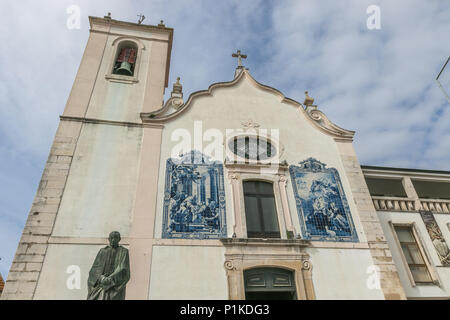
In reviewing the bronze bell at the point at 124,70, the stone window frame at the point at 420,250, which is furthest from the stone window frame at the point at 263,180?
the bronze bell at the point at 124,70

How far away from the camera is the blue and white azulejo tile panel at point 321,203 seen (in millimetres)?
9836

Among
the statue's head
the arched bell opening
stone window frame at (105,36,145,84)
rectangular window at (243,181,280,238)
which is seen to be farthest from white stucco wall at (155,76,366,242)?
the arched bell opening

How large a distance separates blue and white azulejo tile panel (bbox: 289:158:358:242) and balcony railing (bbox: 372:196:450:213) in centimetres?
155

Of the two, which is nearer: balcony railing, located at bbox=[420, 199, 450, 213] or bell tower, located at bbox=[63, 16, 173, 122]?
balcony railing, located at bbox=[420, 199, 450, 213]

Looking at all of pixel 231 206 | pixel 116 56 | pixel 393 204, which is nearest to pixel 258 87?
pixel 231 206

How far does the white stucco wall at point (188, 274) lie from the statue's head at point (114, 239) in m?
0.97

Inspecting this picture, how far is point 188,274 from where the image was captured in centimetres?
840

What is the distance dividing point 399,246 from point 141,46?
43.2ft

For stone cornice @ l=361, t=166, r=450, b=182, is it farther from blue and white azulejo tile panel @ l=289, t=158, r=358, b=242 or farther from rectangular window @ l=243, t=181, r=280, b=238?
rectangular window @ l=243, t=181, r=280, b=238

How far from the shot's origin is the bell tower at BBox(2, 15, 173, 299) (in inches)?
315

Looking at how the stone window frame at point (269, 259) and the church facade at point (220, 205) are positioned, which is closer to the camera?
A: the church facade at point (220, 205)

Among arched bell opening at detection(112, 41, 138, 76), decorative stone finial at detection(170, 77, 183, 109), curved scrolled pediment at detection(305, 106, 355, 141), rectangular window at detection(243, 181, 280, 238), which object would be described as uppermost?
arched bell opening at detection(112, 41, 138, 76)

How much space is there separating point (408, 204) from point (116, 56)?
13.1 metres

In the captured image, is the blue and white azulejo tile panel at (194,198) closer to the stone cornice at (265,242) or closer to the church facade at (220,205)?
the church facade at (220,205)
